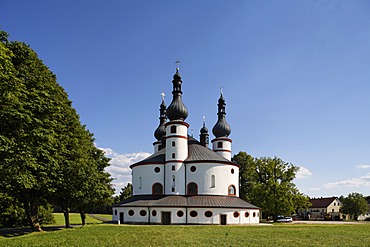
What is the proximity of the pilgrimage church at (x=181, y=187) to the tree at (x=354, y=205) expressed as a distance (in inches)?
1729

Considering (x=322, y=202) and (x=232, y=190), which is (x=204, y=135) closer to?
(x=232, y=190)

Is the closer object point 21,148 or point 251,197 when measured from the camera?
point 21,148

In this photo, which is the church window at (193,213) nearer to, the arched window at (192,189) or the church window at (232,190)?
the arched window at (192,189)

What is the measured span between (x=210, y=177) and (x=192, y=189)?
117 inches

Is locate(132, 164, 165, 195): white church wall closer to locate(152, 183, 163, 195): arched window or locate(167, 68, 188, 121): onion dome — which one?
locate(152, 183, 163, 195): arched window

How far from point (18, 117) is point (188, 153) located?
1232 inches

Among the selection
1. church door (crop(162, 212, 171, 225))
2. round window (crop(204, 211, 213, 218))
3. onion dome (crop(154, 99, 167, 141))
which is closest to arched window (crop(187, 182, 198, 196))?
round window (crop(204, 211, 213, 218))

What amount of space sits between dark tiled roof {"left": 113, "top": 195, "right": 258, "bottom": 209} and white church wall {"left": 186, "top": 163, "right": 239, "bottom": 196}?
117 cm

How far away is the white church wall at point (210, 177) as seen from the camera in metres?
46.9

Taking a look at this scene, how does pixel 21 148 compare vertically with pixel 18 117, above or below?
below

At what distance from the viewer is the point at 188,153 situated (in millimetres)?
Result: 49812

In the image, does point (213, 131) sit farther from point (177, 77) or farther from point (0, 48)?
point (0, 48)

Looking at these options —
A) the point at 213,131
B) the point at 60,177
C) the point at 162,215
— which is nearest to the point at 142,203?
the point at 162,215

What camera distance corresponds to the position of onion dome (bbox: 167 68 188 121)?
→ 48969mm
